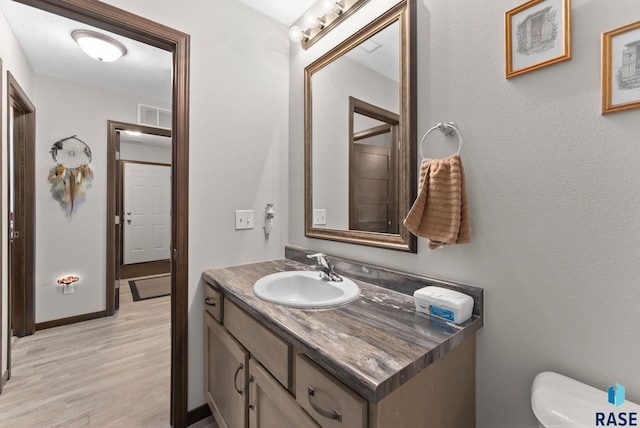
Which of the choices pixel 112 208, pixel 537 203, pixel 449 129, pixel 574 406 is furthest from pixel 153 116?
pixel 574 406

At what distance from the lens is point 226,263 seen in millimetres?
1681

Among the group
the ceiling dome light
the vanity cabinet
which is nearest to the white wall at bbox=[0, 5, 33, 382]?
the ceiling dome light

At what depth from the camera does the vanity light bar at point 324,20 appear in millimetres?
1478

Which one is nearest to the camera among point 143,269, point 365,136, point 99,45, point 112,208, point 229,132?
point 365,136

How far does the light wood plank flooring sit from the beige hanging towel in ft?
5.67

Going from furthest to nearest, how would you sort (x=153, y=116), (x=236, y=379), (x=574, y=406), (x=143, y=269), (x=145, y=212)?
→ (x=145, y=212) < (x=143, y=269) < (x=153, y=116) < (x=236, y=379) < (x=574, y=406)

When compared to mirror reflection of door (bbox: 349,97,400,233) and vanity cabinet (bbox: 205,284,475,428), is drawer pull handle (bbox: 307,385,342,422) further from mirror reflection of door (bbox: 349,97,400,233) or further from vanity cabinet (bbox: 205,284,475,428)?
mirror reflection of door (bbox: 349,97,400,233)

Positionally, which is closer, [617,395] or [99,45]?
[617,395]

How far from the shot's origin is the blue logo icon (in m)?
0.70

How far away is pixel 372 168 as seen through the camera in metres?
1.40

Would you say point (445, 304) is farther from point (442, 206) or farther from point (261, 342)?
point (261, 342)

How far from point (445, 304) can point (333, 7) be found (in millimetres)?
1569

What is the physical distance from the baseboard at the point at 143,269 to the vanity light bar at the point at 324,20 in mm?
4341

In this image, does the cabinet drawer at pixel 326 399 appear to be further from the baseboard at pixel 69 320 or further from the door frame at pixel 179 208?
the baseboard at pixel 69 320
